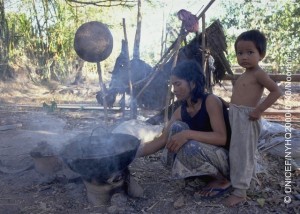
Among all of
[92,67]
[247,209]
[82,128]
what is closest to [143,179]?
[247,209]

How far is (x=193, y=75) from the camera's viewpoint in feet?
8.36

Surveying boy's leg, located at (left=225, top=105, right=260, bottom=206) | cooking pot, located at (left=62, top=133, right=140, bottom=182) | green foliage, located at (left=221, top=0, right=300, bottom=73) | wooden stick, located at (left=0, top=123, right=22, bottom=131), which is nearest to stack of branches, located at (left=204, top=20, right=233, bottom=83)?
boy's leg, located at (left=225, top=105, right=260, bottom=206)

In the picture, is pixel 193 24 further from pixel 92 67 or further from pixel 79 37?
pixel 92 67

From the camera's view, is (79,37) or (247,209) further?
(79,37)

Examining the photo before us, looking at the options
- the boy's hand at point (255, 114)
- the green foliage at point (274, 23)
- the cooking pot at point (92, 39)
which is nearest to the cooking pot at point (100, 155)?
the boy's hand at point (255, 114)

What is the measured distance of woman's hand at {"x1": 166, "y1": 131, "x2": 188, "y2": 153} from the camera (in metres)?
2.52

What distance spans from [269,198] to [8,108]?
8.25 metres

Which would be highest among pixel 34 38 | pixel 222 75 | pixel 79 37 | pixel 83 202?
pixel 34 38

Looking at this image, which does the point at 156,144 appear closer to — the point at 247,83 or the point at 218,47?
the point at 247,83

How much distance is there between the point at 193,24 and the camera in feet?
14.1

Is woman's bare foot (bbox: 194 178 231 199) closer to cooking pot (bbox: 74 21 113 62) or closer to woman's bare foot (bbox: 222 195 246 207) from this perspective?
woman's bare foot (bbox: 222 195 246 207)

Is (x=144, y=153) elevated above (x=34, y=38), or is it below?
below

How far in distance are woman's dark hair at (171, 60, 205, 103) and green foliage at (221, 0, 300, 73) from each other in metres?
10.0

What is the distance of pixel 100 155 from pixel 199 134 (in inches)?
33.3
